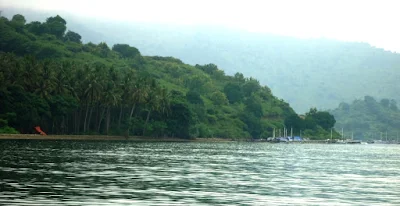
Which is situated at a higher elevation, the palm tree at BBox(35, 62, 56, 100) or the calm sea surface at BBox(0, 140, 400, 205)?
the palm tree at BBox(35, 62, 56, 100)

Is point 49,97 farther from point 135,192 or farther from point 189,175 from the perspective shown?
point 135,192

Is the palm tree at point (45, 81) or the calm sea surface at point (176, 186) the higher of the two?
the palm tree at point (45, 81)

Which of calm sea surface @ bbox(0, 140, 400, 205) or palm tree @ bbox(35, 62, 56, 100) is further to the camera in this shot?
palm tree @ bbox(35, 62, 56, 100)

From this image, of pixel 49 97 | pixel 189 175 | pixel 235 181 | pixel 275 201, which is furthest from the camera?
pixel 49 97

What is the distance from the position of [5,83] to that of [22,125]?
1375 cm

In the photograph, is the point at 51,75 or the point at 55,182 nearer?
the point at 55,182

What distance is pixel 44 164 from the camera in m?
76.3

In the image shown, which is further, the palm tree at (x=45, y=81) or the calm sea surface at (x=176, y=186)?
the palm tree at (x=45, y=81)

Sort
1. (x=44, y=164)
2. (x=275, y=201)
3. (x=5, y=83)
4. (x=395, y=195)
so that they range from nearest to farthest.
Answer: (x=275, y=201) < (x=395, y=195) < (x=44, y=164) < (x=5, y=83)

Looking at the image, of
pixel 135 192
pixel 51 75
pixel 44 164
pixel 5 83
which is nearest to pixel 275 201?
pixel 135 192

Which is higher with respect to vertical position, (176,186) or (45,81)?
(45,81)

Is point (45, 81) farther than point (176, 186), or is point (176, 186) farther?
point (45, 81)

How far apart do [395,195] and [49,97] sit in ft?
471

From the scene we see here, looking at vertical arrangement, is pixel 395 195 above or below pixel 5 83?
below
